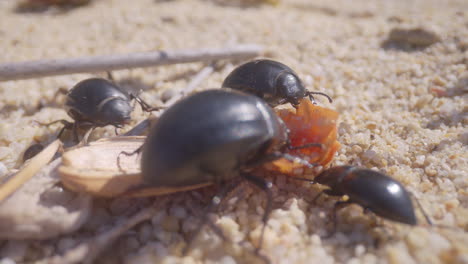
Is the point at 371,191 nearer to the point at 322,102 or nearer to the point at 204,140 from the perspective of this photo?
the point at 204,140

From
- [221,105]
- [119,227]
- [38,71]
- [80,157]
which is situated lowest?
[119,227]

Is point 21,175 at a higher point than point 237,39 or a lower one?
lower

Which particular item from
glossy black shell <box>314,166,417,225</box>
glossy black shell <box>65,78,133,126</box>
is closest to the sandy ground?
glossy black shell <box>314,166,417,225</box>

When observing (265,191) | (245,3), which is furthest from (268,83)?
(245,3)

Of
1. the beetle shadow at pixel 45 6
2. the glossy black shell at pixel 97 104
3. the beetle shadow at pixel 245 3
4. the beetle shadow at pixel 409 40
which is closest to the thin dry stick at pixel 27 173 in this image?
the glossy black shell at pixel 97 104

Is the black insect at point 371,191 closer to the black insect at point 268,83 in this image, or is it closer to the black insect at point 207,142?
the black insect at point 207,142

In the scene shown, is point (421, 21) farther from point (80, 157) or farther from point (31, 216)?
point (31, 216)

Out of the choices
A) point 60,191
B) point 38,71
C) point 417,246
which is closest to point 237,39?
point 38,71
